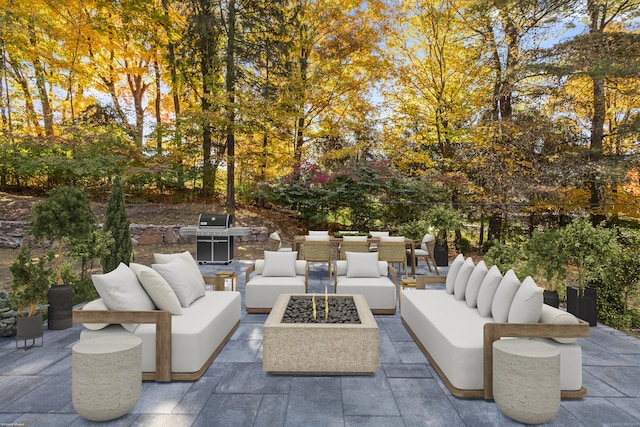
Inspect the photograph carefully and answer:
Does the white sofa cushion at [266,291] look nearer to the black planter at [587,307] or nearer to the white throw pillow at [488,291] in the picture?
the white throw pillow at [488,291]

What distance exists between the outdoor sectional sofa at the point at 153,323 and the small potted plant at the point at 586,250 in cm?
393

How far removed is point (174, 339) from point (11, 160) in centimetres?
1057

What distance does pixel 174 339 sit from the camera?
271 centimetres

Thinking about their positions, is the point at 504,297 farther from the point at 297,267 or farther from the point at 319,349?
the point at 297,267

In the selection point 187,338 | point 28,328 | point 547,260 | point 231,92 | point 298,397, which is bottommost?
point 298,397

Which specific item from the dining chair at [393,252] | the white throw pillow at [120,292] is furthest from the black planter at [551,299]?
the white throw pillow at [120,292]

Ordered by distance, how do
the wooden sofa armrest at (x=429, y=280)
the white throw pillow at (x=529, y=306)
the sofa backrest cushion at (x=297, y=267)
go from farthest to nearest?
the sofa backrest cushion at (x=297, y=267), the wooden sofa armrest at (x=429, y=280), the white throw pillow at (x=529, y=306)

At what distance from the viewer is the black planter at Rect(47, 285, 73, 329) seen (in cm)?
380

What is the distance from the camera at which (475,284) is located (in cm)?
343

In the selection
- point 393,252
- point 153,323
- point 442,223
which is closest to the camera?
point 153,323

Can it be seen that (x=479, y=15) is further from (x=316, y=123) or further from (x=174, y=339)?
(x=174, y=339)

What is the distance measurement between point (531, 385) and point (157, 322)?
2491mm

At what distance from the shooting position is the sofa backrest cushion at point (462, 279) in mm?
3723

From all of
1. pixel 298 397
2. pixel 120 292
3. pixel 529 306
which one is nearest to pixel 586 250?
pixel 529 306
